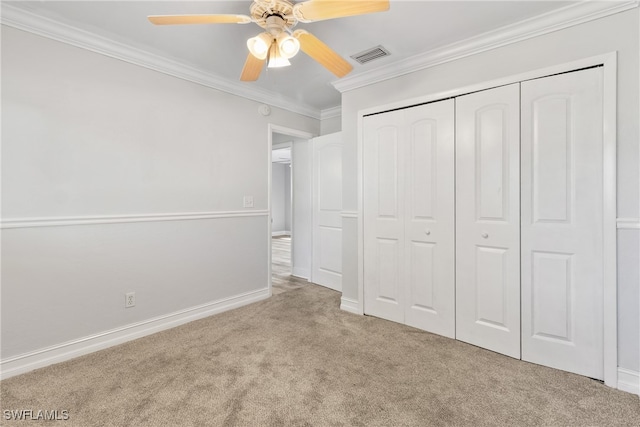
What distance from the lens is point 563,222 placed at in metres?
2.06

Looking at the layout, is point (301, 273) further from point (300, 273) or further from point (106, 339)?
point (106, 339)

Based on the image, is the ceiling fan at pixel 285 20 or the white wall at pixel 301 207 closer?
the ceiling fan at pixel 285 20

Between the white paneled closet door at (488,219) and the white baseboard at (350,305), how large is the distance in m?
1.02

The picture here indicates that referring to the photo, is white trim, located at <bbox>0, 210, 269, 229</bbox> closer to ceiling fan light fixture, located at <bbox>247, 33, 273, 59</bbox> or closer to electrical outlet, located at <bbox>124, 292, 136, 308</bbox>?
electrical outlet, located at <bbox>124, 292, 136, 308</bbox>

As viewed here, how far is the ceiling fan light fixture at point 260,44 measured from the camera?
1683mm

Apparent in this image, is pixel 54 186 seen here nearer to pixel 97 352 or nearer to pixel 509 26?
pixel 97 352

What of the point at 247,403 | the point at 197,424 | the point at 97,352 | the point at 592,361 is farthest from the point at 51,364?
the point at 592,361

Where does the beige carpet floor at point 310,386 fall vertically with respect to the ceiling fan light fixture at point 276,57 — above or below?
below

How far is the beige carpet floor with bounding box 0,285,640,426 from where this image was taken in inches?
64.4

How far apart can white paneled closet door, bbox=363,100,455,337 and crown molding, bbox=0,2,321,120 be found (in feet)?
4.72

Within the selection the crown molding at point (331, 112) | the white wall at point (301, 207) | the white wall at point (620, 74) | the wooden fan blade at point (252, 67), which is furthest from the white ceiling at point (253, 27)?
the white wall at point (301, 207)

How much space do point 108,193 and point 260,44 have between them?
178 cm

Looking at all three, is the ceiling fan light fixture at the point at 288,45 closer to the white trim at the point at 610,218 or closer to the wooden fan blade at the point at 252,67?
the wooden fan blade at the point at 252,67

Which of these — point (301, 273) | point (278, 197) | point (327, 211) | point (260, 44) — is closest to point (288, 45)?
point (260, 44)
